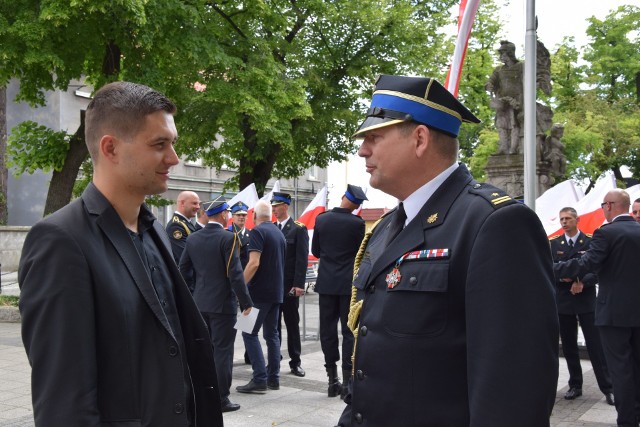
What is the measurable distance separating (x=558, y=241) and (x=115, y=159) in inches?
279

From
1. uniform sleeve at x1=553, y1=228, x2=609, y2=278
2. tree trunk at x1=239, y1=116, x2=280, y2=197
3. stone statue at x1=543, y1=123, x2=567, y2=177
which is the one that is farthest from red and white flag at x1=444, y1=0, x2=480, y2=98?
tree trunk at x1=239, y1=116, x2=280, y2=197

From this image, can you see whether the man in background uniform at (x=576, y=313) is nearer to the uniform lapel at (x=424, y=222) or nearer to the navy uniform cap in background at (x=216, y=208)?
the navy uniform cap in background at (x=216, y=208)

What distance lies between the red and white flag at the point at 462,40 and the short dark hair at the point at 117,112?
158 inches

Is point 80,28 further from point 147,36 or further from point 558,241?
point 558,241

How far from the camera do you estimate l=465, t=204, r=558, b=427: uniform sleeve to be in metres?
2.01

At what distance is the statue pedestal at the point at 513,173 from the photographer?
15211 mm

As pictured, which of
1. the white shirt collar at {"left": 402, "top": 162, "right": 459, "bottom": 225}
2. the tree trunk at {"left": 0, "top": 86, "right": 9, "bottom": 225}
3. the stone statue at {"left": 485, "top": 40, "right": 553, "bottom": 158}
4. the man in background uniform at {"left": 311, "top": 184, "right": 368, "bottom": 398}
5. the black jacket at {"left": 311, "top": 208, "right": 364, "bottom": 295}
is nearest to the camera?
the white shirt collar at {"left": 402, "top": 162, "right": 459, "bottom": 225}

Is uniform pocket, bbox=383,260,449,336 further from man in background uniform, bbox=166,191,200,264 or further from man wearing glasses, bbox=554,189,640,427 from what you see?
man in background uniform, bbox=166,191,200,264

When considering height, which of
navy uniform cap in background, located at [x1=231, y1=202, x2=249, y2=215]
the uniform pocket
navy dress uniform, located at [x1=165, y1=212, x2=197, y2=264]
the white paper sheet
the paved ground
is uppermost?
navy uniform cap in background, located at [x1=231, y1=202, x2=249, y2=215]

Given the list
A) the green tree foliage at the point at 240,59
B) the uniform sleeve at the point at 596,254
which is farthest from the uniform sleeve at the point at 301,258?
the green tree foliage at the point at 240,59

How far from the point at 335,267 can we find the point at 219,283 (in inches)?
54.9

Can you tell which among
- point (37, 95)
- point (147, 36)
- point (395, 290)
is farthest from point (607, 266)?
point (37, 95)

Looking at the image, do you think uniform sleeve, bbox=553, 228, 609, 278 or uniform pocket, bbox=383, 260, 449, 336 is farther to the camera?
uniform sleeve, bbox=553, 228, 609, 278

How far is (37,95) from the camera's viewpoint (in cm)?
1741
